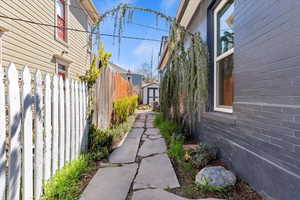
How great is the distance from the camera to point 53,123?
5.98ft

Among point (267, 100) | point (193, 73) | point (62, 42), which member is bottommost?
point (267, 100)

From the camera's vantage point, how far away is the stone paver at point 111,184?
165 cm

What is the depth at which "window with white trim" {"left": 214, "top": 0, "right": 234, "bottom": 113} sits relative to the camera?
2.44 meters

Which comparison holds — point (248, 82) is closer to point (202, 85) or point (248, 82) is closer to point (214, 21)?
point (202, 85)

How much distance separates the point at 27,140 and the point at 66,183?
0.72m

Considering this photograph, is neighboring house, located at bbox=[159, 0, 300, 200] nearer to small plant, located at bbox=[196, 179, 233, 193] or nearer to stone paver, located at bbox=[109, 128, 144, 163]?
small plant, located at bbox=[196, 179, 233, 193]

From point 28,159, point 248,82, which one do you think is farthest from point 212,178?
point 28,159

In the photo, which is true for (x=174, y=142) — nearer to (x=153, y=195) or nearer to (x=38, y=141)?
(x=153, y=195)

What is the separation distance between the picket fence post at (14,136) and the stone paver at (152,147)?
1.81 m

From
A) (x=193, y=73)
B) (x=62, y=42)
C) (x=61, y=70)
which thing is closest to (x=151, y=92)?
(x=61, y=70)

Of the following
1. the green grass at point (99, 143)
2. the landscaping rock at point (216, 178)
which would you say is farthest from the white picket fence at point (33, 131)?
the landscaping rock at point (216, 178)

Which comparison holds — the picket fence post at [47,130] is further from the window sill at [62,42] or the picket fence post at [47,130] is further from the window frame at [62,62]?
the window sill at [62,42]

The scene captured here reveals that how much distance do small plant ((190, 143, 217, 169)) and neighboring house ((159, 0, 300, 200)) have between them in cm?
13

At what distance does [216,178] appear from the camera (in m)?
1.76
